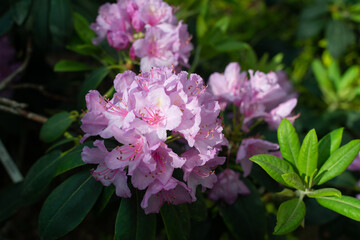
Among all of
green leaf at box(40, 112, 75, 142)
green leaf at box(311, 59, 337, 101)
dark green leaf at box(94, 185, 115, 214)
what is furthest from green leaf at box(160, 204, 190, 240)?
green leaf at box(311, 59, 337, 101)

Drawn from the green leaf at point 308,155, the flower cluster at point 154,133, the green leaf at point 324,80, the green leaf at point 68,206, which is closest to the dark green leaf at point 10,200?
the green leaf at point 68,206

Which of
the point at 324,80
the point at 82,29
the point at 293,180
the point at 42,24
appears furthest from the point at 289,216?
the point at 324,80

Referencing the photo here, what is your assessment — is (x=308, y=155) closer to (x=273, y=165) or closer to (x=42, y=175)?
(x=273, y=165)

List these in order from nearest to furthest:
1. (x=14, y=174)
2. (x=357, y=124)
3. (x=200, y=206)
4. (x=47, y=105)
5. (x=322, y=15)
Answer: (x=200, y=206), (x=14, y=174), (x=47, y=105), (x=357, y=124), (x=322, y=15)

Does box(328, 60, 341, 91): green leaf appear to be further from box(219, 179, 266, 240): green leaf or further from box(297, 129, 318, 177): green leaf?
box(297, 129, 318, 177): green leaf

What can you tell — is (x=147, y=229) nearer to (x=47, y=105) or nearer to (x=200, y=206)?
(x=200, y=206)

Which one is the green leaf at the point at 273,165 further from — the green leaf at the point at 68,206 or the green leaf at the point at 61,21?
the green leaf at the point at 61,21

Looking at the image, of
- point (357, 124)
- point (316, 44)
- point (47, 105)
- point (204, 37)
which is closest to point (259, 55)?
point (316, 44)
